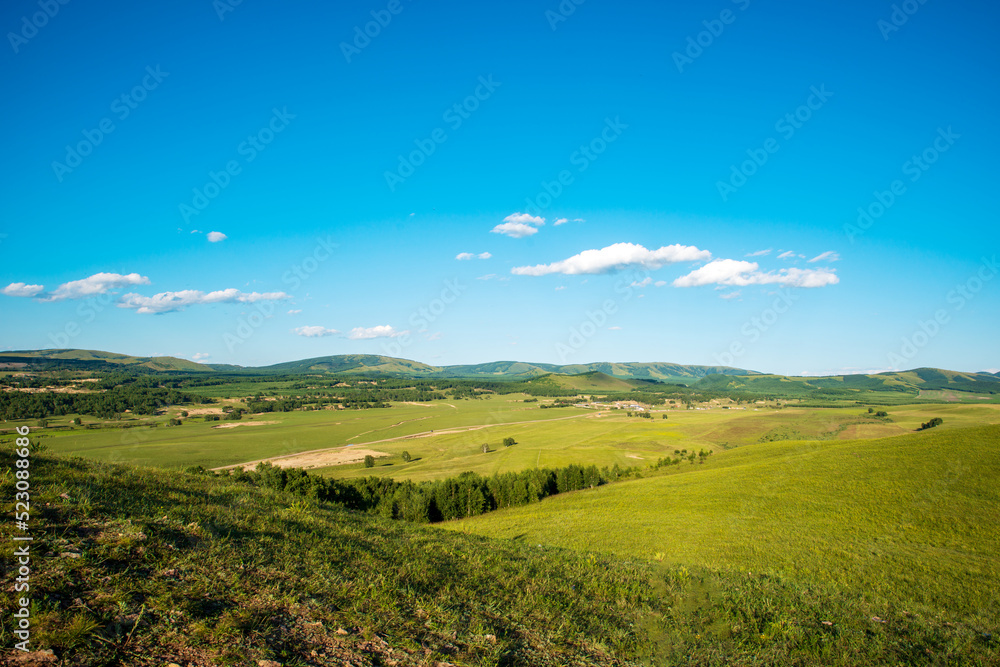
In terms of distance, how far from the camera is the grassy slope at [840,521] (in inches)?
793

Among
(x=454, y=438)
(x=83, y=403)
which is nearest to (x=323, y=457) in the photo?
(x=454, y=438)

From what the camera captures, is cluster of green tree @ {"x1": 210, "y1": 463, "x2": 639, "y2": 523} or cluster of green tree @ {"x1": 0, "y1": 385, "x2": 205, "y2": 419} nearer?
cluster of green tree @ {"x1": 210, "y1": 463, "x2": 639, "y2": 523}

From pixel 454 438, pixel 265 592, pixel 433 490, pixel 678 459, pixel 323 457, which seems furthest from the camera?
pixel 454 438

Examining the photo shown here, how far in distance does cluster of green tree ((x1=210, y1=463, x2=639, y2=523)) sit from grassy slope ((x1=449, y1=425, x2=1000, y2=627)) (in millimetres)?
9002

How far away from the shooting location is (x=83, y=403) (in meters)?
142

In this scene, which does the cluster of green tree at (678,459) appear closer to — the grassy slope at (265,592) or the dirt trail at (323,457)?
the dirt trail at (323,457)

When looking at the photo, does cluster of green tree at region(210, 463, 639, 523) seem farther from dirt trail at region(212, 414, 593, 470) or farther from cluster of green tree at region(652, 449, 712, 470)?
dirt trail at region(212, 414, 593, 470)

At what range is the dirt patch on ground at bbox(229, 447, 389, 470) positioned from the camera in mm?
86500

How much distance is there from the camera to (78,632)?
520 centimetres

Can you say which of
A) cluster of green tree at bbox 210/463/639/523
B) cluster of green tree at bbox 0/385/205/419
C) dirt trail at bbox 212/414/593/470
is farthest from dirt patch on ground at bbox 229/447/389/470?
cluster of green tree at bbox 0/385/205/419

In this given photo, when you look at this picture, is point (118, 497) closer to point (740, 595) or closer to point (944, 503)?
point (740, 595)

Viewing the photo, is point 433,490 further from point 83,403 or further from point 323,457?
point 83,403

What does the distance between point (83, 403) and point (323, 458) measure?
111 metres

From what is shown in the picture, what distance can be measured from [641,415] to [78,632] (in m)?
193
